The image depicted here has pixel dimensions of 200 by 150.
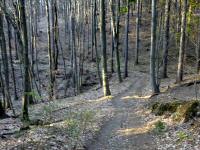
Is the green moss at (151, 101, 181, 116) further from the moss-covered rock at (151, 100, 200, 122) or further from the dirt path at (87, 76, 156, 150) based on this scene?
the dirt path at (87, 76, 156, 150)

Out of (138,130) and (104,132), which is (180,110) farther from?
(104,132)

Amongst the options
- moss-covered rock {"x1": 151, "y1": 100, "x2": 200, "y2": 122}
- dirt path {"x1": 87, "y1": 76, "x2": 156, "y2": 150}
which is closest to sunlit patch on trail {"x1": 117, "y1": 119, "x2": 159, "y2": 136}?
dirt path {"x1": 87, "y1": 76, "x2": 156, "y2": 150}

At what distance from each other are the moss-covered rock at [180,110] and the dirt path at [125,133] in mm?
1022

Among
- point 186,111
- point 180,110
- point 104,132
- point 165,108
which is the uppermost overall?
point 186,111

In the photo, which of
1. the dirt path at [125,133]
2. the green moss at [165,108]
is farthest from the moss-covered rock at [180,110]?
the dirt path at [125,133]

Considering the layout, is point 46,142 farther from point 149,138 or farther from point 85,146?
point 149,138

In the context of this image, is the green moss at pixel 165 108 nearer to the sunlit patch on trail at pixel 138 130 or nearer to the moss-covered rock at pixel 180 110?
the moss-covered rock at pixel 180 110

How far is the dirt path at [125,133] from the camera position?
1166cm

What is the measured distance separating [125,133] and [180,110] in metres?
2.49

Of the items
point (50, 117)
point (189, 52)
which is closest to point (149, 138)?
point (50, 117)

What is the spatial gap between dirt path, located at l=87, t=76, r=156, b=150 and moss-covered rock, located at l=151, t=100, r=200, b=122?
1022mm

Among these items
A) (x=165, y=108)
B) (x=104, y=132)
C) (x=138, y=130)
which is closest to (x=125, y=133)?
(x=138, y=130)

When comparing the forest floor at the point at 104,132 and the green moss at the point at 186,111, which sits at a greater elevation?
the green moss at the point at 186,111

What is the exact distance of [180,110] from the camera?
533 inches
